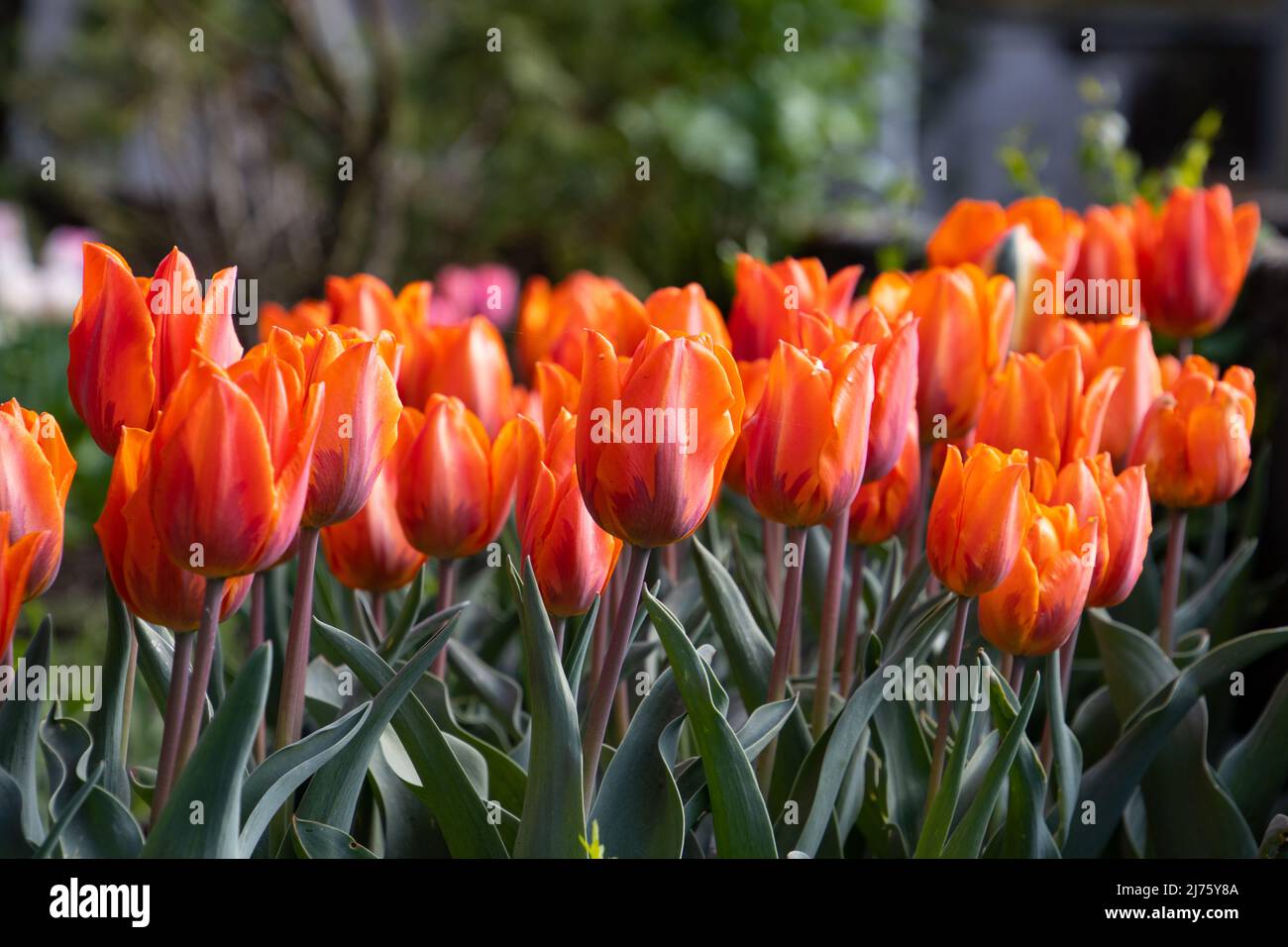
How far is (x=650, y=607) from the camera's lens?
62cm

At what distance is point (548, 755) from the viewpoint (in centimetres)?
62

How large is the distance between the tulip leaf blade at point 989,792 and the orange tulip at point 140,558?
38 centimetres

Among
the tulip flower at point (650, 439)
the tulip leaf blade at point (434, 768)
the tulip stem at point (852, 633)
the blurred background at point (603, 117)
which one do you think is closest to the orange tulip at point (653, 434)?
the tulip flower at point (650, 439)

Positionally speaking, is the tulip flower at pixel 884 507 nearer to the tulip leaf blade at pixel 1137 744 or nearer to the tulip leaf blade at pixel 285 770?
the tulip leaf blade at pixel 1137 744

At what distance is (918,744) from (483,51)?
24.6 ft

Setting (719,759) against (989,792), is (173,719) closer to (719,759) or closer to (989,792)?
(719,759)

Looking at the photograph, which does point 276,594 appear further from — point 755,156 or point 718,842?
point 755,156

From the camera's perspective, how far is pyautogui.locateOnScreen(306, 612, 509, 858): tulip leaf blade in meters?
0.66

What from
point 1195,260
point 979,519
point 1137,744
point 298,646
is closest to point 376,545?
point 298,646

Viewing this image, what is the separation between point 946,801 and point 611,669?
0.62 ft

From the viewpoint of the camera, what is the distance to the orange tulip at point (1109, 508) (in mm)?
745

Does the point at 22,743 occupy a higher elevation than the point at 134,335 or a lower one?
lower

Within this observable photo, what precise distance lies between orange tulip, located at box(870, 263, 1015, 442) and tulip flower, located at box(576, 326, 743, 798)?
0.30 metres
